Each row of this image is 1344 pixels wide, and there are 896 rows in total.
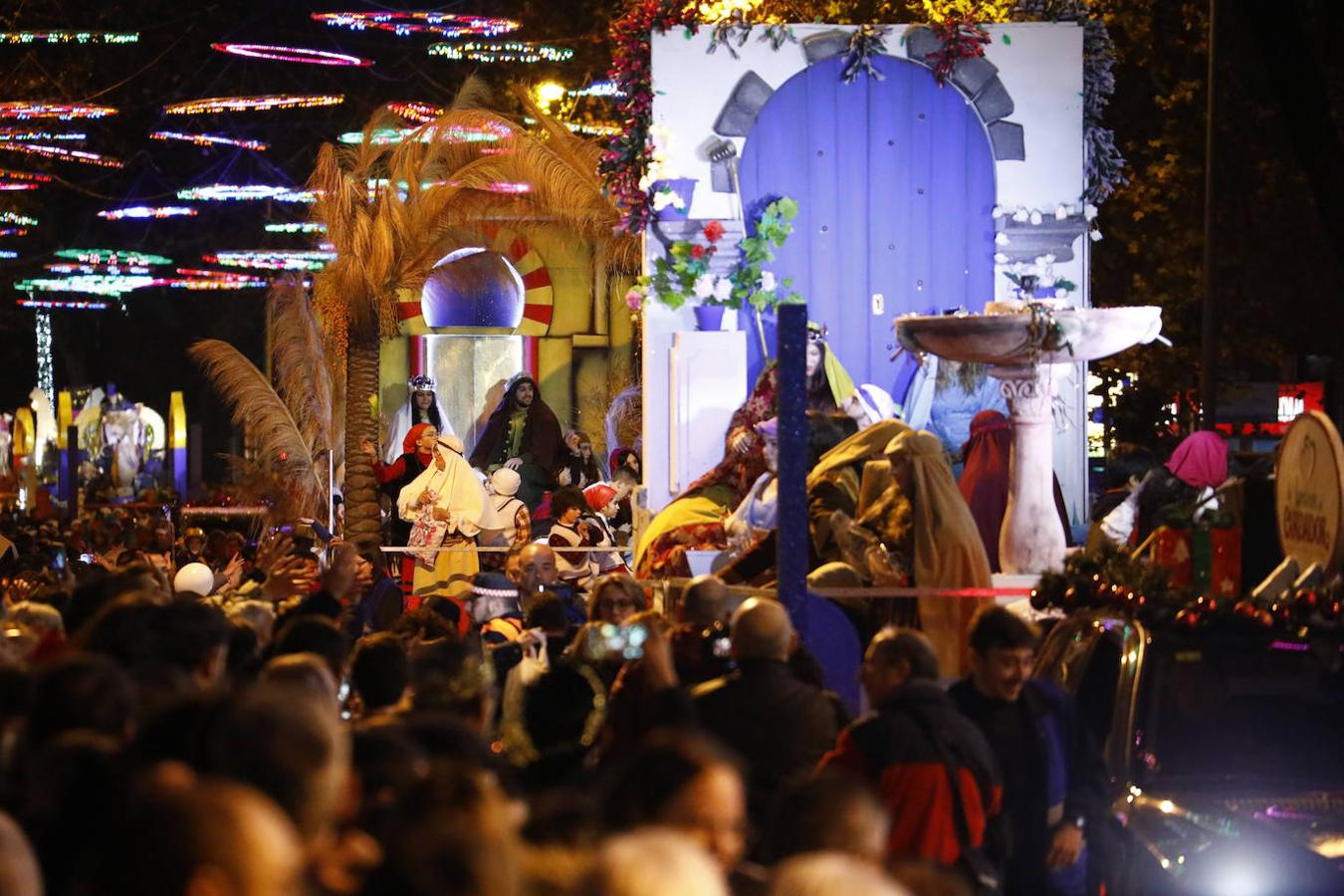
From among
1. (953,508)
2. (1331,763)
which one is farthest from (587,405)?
(1331,763)

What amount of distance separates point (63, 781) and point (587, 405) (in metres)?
29.3

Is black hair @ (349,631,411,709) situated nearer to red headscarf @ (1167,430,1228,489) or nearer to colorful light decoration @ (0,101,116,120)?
red headscarf @ (1167,430,1228,489)

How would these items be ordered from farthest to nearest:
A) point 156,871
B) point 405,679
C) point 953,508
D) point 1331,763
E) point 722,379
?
point 722,379 < point 953,508 < point 1331,763 < point 405,679 < point 156,871

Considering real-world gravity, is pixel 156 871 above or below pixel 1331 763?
above

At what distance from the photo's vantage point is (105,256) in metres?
42.8

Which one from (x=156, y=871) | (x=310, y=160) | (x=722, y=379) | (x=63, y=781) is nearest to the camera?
(x=156, y=871)

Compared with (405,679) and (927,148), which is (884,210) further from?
(405,679)

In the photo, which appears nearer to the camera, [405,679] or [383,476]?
[405,679]

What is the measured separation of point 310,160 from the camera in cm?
4112

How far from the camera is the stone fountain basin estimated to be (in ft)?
48.0

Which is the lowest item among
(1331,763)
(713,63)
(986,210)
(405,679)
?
(1331,763)

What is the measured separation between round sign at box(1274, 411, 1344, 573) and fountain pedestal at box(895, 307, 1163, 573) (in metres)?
2.99

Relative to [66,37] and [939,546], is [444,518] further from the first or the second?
[66,37]

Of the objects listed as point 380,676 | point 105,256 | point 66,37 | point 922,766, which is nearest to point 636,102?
point 66,37
